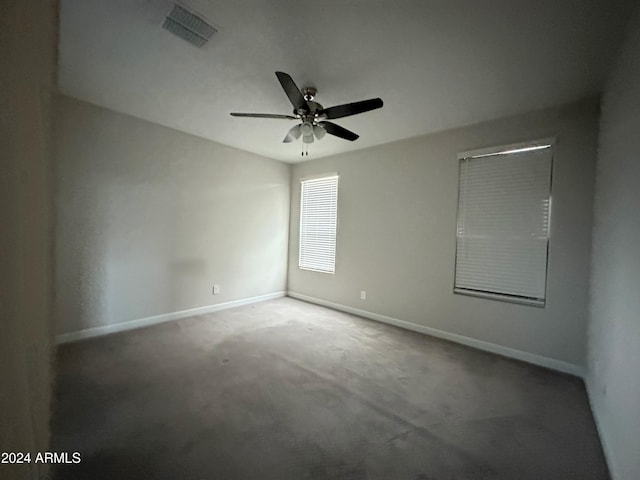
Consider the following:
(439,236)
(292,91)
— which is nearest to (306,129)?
(292,91)

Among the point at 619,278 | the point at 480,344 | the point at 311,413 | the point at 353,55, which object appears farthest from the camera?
the point at 480,344

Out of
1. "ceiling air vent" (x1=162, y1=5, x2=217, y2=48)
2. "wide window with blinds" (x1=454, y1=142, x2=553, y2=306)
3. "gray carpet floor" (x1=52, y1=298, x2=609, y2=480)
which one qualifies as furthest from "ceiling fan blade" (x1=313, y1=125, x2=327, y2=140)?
"gray carpet floor" (x1=52, y1=298, x2=609, y2=480)

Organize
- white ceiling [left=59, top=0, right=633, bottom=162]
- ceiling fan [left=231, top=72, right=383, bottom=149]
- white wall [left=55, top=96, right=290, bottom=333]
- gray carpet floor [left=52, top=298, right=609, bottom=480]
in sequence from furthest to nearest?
white wall [left=55, top=96, right=290, bottom=333], ceiling fan [left=231, top=72, right=383, bottom=149], white ceiling [left=59, top=0, right=633, bottom=162], gray carpet floor [left=52, top=298, right=609, bottom=480]

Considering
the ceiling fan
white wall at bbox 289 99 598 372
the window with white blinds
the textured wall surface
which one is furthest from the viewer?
the window with white blinds

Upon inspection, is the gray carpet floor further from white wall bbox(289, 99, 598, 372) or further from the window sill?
the window sill

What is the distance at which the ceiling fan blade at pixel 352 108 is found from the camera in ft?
6.76

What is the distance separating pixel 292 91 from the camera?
2.03 meters

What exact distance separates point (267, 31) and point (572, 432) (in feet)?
10.9

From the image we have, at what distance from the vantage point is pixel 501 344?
113 inches

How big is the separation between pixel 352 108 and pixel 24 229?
220 cm

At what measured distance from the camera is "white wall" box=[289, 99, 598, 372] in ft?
8.21

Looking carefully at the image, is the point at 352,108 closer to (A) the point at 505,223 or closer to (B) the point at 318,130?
(B) the point at 318,130

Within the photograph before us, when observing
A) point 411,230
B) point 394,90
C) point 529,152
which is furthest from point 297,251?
point 529,152

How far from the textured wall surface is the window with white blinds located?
4057 millimetres
